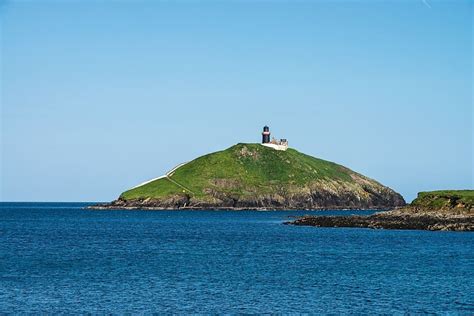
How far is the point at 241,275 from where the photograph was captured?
2554 inches

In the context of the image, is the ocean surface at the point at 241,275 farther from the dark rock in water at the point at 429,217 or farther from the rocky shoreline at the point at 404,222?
the dark rock in water at the point at 429,217

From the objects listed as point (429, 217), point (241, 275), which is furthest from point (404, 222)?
point (241, 275)

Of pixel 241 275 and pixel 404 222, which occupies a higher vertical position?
pixel 404 222

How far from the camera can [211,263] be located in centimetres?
7631

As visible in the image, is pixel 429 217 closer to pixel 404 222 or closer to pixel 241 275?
pixel 404 222

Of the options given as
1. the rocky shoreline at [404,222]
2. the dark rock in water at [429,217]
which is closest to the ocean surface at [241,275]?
the rocky shoreline at [404,222]

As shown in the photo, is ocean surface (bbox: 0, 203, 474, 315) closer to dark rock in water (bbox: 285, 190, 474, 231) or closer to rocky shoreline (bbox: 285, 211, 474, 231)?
rocky shoreline (bbox: 285, 211, 474, 231)

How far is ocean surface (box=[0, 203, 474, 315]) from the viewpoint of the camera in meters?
48.3

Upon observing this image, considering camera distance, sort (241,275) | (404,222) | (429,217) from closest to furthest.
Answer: (241,275) → (429,217) → (404,222)

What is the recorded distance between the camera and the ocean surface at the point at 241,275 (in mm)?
48344

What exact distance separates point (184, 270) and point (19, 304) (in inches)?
911

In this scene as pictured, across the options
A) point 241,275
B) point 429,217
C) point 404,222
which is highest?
point 429,217

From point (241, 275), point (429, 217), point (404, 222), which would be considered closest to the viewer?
point (241, 275)

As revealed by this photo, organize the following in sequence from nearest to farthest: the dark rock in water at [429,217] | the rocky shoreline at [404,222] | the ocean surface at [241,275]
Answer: the ocean surface at [241,275], the rocky shoreline at [404,222], the dark rock in water at [429,217]
